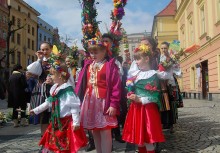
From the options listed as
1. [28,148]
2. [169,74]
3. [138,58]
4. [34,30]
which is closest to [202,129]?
[169,74]

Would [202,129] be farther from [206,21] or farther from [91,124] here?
[206,21]

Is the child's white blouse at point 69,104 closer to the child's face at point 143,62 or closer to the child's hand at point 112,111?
the child's hand at point 112,111

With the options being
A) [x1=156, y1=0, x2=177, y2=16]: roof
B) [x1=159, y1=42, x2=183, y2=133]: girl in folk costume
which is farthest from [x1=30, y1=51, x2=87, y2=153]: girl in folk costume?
[x1=156, y1=0, x2=177, y2=16]: roof

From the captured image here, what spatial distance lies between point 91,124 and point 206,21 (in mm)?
16604

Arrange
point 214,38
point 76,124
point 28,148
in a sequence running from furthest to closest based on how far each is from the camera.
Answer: point 214,38 → point 28,148 → point 76,124

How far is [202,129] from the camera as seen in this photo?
639 centimetres

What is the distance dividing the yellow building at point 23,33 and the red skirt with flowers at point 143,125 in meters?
39.6

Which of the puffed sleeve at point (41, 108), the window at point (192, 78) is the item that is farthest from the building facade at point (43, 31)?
the puffed sleeve at point (41, 108)

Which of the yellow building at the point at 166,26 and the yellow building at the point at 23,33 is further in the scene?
the yellow building at the point at 23,33

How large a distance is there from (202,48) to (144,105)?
667 inches

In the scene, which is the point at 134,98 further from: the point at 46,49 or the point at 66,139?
the point at 46,49

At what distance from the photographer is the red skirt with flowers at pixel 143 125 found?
3.72 metres

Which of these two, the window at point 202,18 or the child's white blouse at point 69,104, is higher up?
the window at point 202,18

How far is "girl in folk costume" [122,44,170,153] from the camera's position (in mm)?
3754
